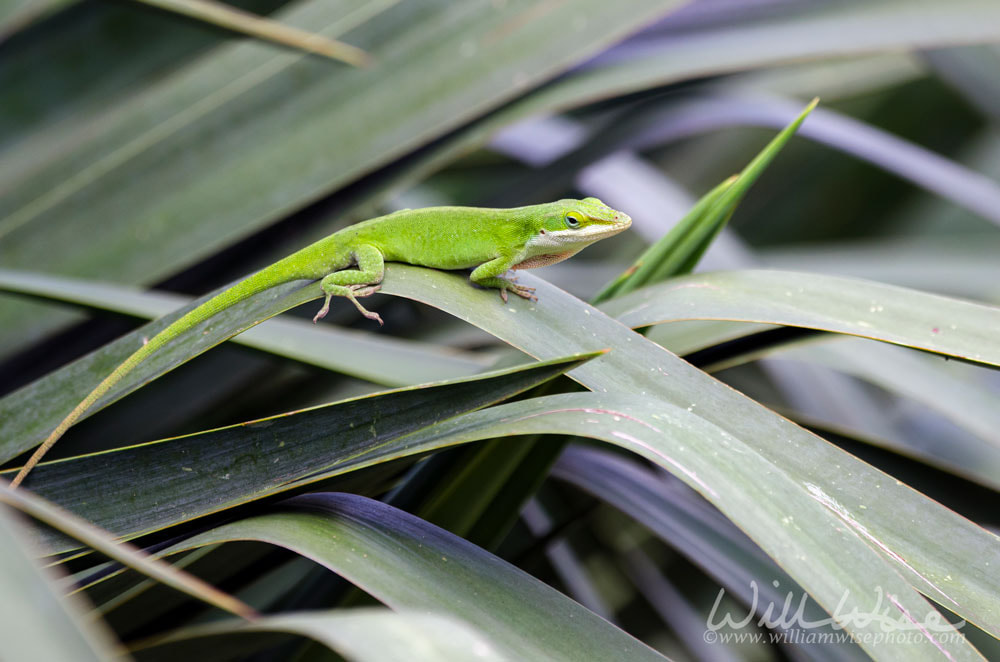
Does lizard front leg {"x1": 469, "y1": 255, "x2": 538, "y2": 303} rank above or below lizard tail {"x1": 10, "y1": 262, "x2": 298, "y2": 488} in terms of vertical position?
above

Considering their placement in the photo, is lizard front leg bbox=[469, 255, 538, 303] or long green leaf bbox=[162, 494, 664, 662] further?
lizard front leg bbox=[469, 255, 538, 303]

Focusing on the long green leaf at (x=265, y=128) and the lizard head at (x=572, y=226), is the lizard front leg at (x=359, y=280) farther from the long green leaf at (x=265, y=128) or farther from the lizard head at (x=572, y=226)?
the lizard head at (x=572, y=226)

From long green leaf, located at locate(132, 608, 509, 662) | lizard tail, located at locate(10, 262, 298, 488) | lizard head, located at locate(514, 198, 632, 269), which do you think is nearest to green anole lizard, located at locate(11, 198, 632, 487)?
lizard head, located at locate(514, 198, 632, 269)

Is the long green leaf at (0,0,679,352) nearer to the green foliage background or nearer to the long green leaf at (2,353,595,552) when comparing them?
the green foliage background

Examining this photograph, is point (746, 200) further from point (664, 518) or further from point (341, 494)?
point (341, 494)

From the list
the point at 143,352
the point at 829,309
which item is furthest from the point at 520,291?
the point at 143,352

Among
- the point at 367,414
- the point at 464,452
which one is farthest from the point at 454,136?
the point at 367,414

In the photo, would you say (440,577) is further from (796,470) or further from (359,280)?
(359,280)
